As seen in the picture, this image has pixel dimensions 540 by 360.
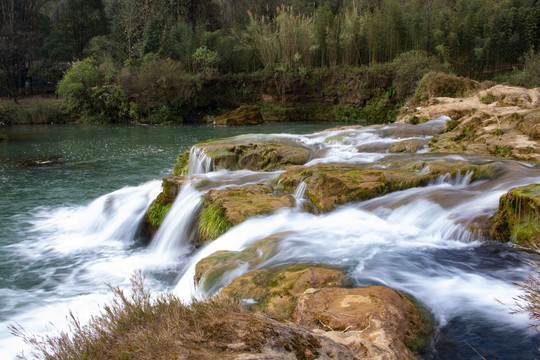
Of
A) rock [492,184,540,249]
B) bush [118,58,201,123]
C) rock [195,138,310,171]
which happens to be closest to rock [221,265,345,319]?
rock [492,184,540,249]

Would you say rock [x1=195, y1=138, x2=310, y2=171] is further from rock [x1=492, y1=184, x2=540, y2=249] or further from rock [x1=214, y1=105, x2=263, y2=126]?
rock [x1=214, y1=105, x2=263, y2=126]

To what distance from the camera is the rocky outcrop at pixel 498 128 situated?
888cm

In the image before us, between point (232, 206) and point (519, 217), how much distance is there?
4231 millimetres

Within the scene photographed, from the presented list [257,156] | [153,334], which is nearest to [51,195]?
[257,156]

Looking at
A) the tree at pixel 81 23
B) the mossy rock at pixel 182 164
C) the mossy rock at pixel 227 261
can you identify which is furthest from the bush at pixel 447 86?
the tree at pixel 81 23

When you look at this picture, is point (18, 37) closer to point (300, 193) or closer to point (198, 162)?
point (198, 162)

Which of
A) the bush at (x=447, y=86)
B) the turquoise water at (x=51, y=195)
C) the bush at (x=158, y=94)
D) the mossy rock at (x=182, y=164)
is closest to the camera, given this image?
the turquoise water at (x=51, y=195)

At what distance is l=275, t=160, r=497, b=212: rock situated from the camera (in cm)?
698

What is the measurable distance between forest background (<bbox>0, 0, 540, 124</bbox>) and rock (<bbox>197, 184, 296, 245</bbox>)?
26.7 metres

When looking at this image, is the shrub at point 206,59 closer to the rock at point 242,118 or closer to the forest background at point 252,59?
the forest background at point 252,59

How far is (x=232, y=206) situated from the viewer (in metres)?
6.82

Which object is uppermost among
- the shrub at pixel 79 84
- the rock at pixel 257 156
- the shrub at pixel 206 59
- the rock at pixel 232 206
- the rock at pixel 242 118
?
the shrub at pixel 206 59

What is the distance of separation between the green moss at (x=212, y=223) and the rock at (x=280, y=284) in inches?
90.9

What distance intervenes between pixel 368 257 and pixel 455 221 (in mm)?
1752
